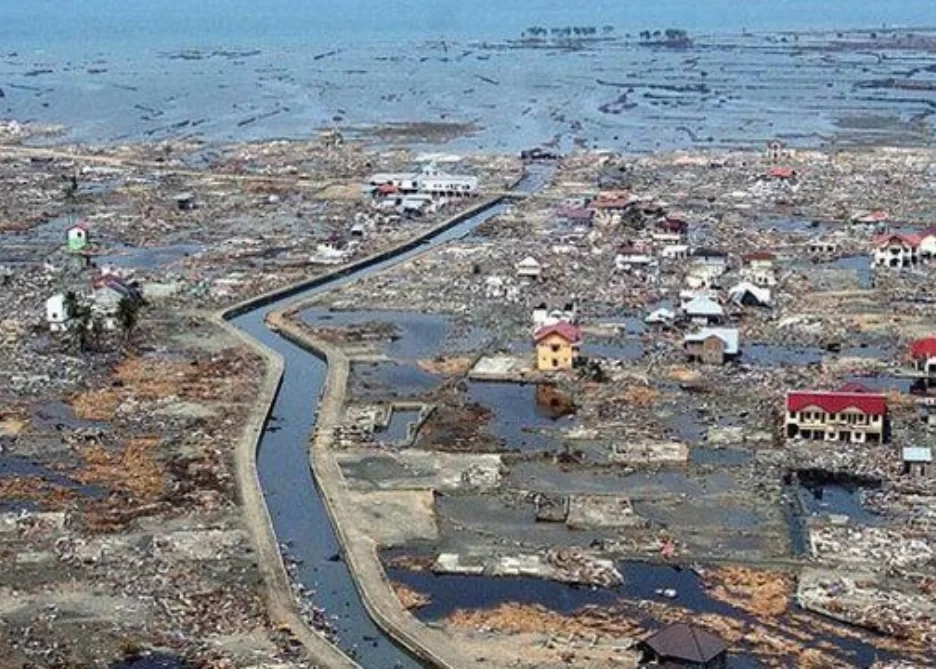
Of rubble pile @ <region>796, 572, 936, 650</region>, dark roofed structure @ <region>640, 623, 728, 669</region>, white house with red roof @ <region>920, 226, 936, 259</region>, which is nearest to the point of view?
dark roofed structure @ <region>640, 623, 728, 669</region>

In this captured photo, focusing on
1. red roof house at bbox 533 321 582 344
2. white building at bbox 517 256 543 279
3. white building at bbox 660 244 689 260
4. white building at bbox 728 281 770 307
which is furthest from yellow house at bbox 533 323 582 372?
white building at bbox 660 244 689 260

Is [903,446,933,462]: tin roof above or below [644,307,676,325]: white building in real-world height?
above

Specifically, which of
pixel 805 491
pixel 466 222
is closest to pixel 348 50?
pixel 466 222

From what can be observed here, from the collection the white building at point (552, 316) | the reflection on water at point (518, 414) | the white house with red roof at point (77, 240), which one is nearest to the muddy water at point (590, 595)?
the reflection on water at point (518, 414)

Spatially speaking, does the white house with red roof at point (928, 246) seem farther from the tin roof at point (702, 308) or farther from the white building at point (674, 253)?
the tin roof at point (702, 308)

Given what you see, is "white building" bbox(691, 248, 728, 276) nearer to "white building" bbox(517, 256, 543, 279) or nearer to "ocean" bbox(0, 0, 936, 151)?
"white building" bbox(517, 256, 543, 279)

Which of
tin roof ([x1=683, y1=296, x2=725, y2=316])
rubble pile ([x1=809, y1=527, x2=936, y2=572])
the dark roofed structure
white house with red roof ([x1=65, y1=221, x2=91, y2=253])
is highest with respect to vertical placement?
the dark roofed structure

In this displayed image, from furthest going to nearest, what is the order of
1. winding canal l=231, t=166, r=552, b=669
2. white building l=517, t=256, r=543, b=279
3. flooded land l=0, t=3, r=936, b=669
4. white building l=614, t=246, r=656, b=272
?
white building l=614, t=246, r=656, b=272 → white building l=517, t=256, r=543, b=279 → flooded land l=0, t=3, r=936, b=669 → winding canal l=231, t=166, r=552, b=669
